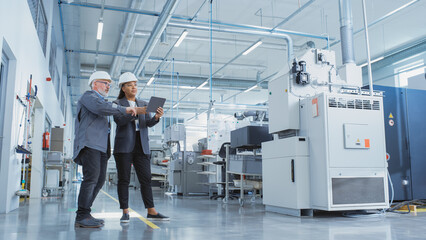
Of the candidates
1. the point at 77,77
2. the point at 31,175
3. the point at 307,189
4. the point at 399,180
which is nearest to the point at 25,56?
the point at 31,175

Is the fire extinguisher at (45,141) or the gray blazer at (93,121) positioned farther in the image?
the fire extinguisher at (45,141)

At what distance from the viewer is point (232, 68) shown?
46.7ft

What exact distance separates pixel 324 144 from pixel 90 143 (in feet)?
7.41

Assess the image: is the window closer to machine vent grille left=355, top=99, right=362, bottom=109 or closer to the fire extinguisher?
the fire extinguisher

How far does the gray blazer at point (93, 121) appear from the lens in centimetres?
305

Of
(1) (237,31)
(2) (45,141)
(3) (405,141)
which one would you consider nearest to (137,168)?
(3) (405,141)

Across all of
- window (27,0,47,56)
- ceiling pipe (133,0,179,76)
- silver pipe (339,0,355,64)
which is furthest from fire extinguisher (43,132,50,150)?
silver pipe (339,0,355,64)

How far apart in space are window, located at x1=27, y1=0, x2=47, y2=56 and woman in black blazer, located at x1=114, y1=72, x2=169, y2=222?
3862 millimetres

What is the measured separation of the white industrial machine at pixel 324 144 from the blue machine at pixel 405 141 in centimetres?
91

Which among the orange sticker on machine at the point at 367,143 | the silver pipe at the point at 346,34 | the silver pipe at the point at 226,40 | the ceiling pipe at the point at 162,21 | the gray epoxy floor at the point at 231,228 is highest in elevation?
the silver pipe at the point at 226,40

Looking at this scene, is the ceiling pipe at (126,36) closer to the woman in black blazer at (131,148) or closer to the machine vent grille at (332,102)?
the woman in black blazer at (131,148)

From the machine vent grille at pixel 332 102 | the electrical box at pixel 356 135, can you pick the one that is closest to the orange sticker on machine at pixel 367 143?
the electrical box at pixel 356 135

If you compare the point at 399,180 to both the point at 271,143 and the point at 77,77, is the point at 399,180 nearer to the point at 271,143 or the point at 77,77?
the point at 271,143

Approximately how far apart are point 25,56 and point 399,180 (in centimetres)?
546
